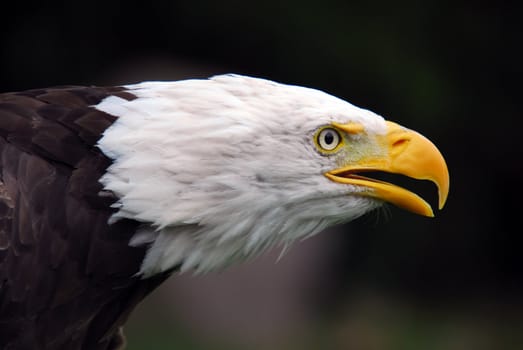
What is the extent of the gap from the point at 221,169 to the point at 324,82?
472 centimetres

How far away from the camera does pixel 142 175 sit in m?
3.34

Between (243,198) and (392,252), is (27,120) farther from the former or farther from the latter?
(392,252)

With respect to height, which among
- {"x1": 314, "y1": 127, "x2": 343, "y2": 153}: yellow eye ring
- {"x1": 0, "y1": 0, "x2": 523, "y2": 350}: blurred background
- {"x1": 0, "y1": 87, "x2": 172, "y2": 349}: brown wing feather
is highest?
{"x1": 314, "y1": 127, "x2": 343, "y2": 153}: yellow eye ring

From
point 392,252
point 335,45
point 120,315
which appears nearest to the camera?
point 120,315

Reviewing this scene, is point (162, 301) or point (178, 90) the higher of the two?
point (178, 90)

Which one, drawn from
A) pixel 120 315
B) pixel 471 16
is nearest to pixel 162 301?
pixel 471 16

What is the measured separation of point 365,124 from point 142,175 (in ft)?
2.45

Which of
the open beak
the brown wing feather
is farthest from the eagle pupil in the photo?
the brown wing feather

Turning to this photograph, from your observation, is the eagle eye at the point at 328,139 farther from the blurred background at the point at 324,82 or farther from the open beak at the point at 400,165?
the blurred background at the point at 324,82

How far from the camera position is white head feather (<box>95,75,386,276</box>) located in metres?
3.35

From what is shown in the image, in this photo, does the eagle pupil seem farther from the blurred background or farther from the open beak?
the blurred background

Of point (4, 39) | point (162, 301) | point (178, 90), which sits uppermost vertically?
point (178, 90)

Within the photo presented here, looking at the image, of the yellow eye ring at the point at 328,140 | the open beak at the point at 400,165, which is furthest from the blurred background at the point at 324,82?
the yellow eye ring at the point at 328,140

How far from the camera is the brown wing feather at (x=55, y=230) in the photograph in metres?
3.33
